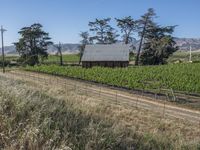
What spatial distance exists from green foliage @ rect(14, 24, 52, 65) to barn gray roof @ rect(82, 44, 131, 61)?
69.0 ft

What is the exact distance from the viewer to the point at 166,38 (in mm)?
88438

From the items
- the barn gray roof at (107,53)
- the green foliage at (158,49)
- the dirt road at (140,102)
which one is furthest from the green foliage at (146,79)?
the green foliage at (158,49)

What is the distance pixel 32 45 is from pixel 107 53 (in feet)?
91.3

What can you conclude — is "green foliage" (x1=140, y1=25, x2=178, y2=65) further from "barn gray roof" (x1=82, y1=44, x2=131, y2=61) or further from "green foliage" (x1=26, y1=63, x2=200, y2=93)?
"green foliage" (x1=26, y1=63, x2=200, y2=93)

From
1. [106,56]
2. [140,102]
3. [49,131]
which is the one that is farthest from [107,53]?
[49,131]

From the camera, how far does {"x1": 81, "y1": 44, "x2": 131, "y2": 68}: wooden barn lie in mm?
74688

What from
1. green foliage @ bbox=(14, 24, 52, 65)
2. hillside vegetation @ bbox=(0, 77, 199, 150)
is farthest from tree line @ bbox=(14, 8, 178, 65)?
hillside vegetation @ bbox=(0, 77, 199, 150)

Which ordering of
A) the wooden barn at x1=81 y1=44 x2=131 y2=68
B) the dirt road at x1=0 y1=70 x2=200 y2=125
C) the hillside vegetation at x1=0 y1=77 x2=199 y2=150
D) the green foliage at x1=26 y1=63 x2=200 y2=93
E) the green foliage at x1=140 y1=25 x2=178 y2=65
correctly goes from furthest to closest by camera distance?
1. the green foliage at x1=140 y1=25 x2=178 y2=65
2. the wooden barn at x1=81 y1=44 x2=131 y2=68
3. the green foliage at x1=26 y1=63 x2=200 y2=93
4. the dirt road at x1=0 y1=70 x2=200 y2=125
5. the hillside vegetation at x1=0 y1=77 x2=199 y2=150

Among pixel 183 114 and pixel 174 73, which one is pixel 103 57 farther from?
pixel 183 114

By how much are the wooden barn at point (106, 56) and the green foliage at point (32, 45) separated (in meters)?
21.5

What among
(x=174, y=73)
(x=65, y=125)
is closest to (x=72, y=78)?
(x=174, y=73)

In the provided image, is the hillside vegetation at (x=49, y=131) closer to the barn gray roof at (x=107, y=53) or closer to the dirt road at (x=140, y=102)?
the dirt road at (x=140, y=102)

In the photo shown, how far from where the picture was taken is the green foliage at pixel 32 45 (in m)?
95.8

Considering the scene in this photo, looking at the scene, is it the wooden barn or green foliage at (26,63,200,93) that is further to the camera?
the wooden barn
